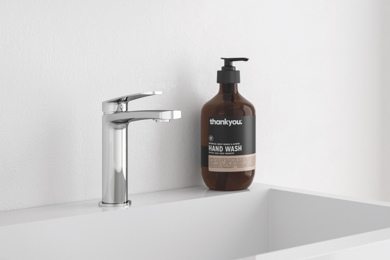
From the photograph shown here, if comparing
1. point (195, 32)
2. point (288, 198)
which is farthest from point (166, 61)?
point (288, 198)

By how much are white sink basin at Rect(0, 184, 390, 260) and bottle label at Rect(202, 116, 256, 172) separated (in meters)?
0.05

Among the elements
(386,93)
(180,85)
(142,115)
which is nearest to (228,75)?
(180,85)

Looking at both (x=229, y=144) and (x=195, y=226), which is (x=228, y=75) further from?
(x=195, y=226)

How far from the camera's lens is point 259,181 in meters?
0.99

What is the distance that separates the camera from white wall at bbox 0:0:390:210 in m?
0.70

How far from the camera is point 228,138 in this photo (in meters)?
0.81

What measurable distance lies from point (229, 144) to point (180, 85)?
0.47 ft

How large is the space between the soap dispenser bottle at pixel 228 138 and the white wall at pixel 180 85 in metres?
0.06

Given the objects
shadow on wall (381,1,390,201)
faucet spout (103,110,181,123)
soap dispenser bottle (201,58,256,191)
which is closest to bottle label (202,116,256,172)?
soap dispenser bottle (201,58,256,191)

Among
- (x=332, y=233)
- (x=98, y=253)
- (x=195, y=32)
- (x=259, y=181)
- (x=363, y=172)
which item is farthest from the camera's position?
(x=363, y=172)

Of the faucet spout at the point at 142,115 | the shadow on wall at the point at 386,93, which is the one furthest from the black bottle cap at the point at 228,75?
the shadow on wall at the point at 386,93

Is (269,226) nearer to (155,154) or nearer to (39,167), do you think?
(155,154)

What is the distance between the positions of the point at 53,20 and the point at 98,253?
0.35 metres

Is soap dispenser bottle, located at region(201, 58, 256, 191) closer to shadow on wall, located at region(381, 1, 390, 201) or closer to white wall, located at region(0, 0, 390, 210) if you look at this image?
white wall, located at region(0, 0, 390, 210)
